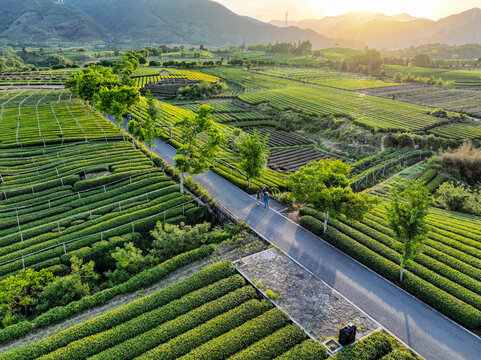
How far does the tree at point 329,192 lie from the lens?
23219 millimetres

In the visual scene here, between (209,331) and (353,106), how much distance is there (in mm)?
88657

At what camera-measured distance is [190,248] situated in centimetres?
2403

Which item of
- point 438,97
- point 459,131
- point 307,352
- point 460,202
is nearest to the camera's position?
point 307,352

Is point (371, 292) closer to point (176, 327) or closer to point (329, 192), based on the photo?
point (329, 192)

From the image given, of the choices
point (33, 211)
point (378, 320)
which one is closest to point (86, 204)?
point (33, 211)

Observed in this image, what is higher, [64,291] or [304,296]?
[304,296]

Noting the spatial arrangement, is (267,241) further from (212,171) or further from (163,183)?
(212,171)

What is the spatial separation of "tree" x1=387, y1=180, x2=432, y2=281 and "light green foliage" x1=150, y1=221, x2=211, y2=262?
Result: 14.6 meters

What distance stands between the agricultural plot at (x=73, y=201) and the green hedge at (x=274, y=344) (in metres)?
Answer: 14.8

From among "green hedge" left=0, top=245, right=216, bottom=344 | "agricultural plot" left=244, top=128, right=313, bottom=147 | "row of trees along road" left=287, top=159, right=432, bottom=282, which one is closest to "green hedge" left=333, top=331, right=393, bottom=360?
"row of trees along road" left=287, top=159, right=432, bottom=282

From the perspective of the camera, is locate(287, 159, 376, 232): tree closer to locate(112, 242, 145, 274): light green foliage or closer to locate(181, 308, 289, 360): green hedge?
locate(181, 308, 289, 360): green hedge

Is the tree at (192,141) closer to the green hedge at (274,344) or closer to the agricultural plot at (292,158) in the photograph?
the green hedge at (274,344)

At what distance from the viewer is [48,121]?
56438 mm

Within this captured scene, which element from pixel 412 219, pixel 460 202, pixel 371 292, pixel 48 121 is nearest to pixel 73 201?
pixel 371 292
